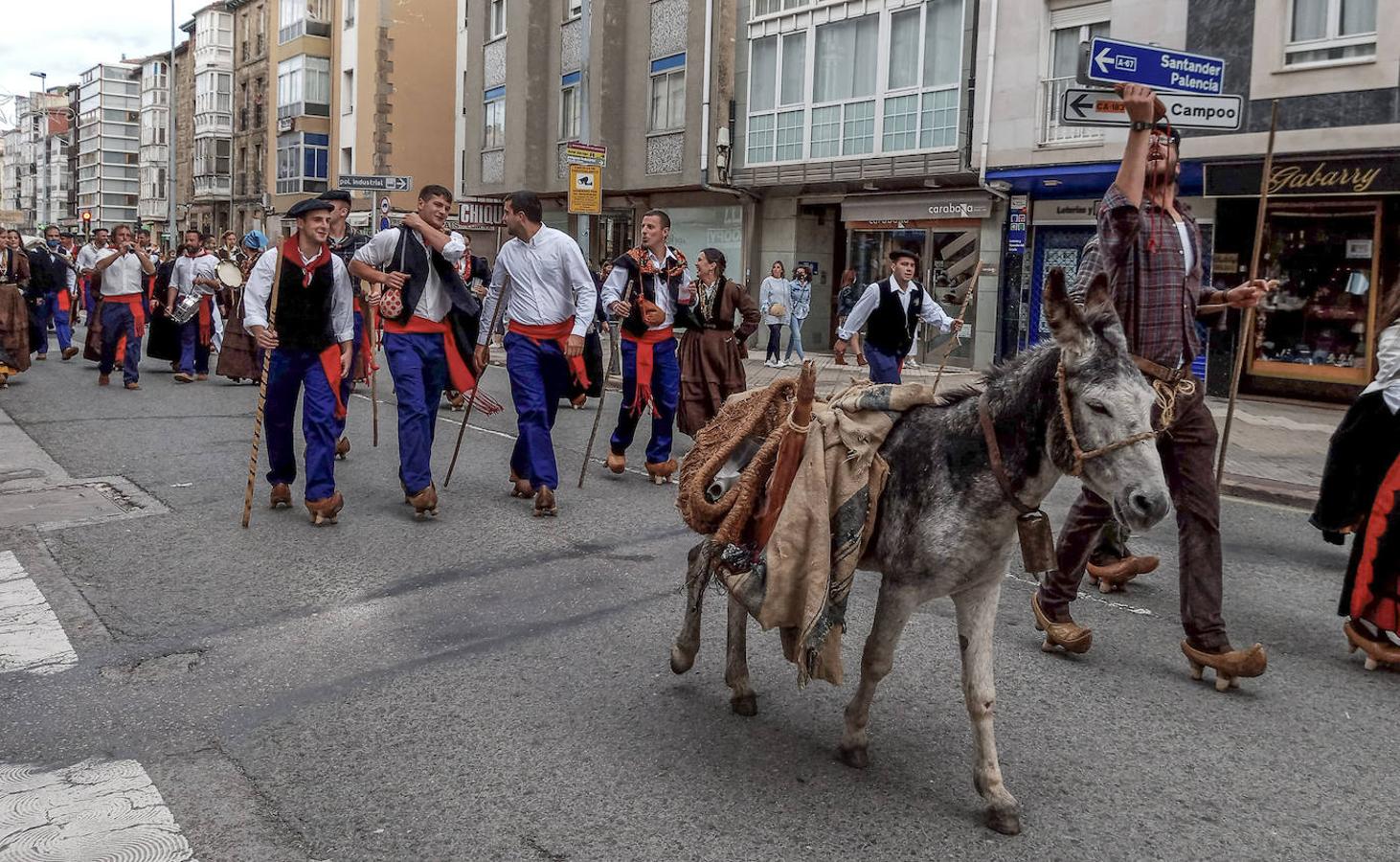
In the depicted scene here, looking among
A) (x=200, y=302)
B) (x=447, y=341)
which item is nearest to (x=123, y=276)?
(x=200, y=302)

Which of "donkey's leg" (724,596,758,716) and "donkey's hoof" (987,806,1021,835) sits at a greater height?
"donkey's leg" (724,596,758,716)

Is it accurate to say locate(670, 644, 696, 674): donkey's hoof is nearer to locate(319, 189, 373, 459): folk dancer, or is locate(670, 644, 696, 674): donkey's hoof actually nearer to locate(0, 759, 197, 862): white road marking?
locate(0, 759, 197, 862): white road marking

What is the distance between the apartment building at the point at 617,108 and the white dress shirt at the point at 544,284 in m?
13.6

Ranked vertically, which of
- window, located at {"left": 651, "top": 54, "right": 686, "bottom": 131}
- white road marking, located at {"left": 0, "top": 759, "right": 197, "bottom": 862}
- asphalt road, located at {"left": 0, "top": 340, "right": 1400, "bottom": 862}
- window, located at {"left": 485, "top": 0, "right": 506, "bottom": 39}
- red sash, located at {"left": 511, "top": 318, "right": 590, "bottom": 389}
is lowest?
white road marking, located at {"left": 0, "top": 759, "right": 197, "bottom": 862}

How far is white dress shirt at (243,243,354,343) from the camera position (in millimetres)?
7648

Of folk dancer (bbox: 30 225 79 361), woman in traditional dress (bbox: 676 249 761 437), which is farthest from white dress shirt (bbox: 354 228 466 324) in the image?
folk dancer (bbox: 30 225 79 361)

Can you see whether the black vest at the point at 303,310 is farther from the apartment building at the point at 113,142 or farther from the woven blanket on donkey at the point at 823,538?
the apartment building at the point at 113,142

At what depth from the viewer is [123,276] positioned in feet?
51.5

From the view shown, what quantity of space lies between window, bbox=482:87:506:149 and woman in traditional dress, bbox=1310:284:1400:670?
31534 millimetres

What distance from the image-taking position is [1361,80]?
1591 centimetres

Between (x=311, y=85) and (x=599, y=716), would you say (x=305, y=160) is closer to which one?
(x=311, y=85)

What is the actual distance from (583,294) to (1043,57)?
1482 cm

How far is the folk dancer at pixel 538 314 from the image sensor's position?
8.12 m

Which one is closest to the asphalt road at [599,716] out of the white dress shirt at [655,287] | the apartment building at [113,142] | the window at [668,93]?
the white dress shirt at [655,287]
